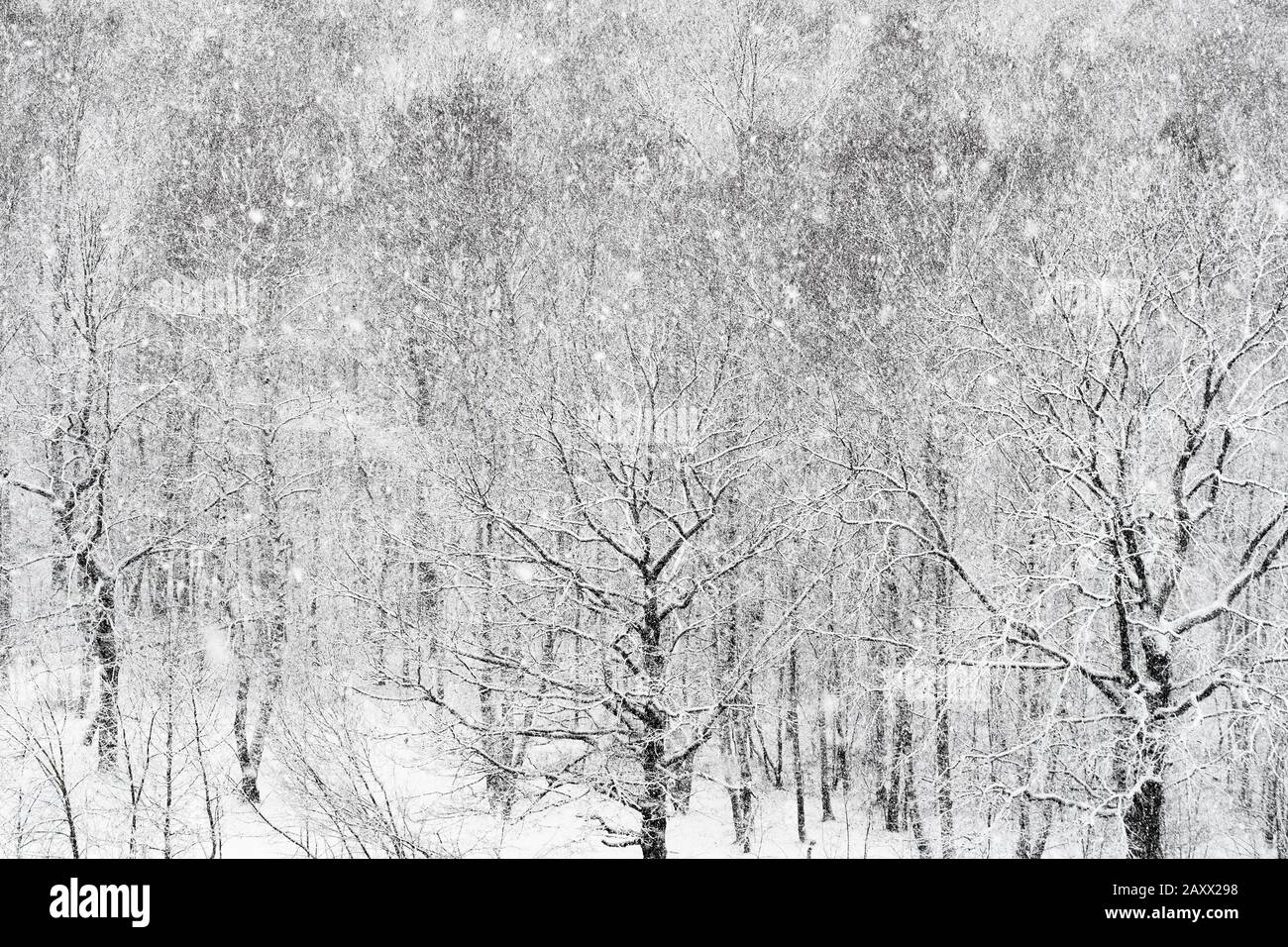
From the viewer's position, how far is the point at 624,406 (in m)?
10.2

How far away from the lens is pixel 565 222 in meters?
15.6

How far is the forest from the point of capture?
9.27 meters

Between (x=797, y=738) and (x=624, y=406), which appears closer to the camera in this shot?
(x=624, y=406)

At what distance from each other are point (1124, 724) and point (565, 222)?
1182 centimetres

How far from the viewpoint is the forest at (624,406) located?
30.4 feet

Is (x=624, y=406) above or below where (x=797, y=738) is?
above

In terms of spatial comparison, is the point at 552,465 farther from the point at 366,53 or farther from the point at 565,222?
the point at 366,53

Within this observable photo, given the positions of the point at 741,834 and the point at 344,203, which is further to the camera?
the point at 344,203

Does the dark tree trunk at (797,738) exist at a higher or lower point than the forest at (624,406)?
lower

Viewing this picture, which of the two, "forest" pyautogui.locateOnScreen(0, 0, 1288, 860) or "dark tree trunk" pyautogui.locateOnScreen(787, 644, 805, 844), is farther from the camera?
"dark tree trunk" pyautogui.locateOnScreen(787, 644, 805, 844)

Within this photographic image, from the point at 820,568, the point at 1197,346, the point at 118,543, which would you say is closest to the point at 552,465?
the point at 820,568

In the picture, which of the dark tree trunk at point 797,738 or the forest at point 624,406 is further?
the dark tree trunk at point 797,738

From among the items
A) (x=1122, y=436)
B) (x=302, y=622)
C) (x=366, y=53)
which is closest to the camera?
(x=1122, y=436)

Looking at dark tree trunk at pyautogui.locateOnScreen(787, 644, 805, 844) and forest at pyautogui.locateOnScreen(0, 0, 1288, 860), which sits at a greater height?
forest at pyautogui.locateOnScreen(0, 0, 1288, 860)
